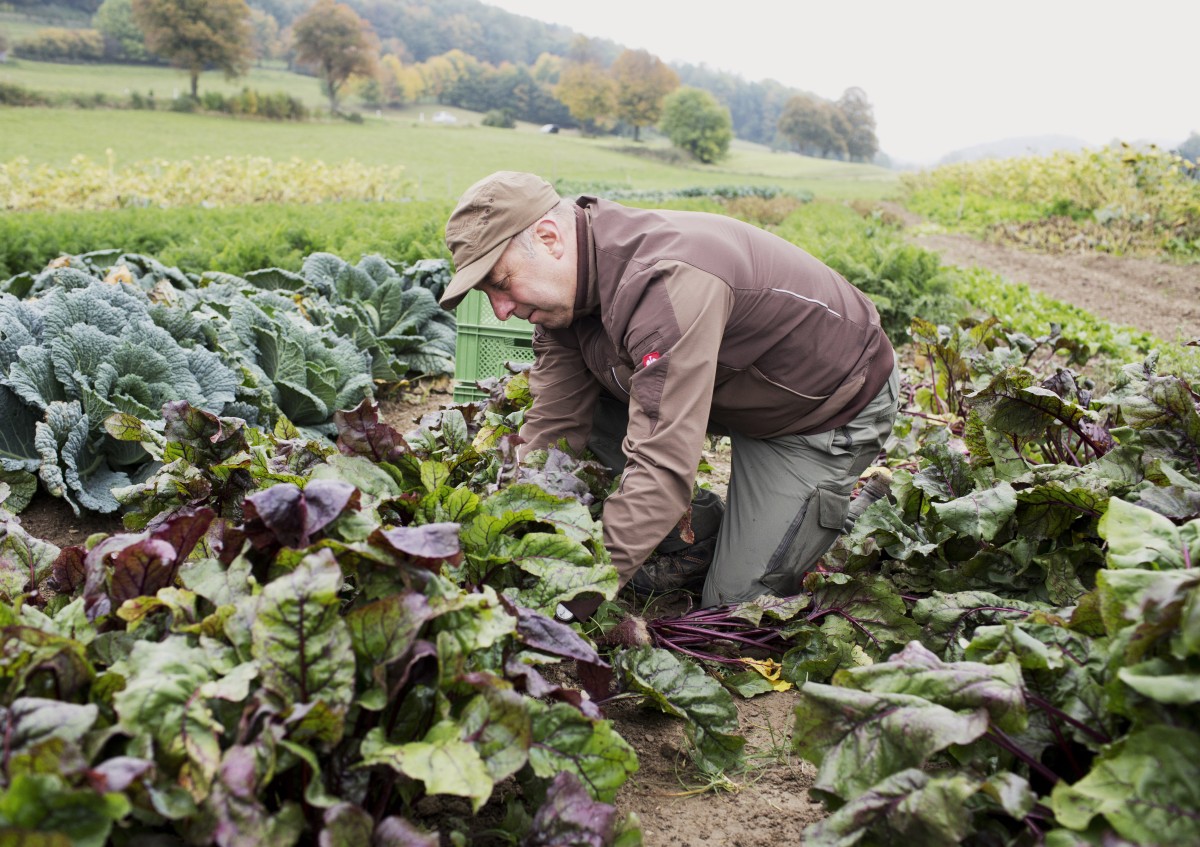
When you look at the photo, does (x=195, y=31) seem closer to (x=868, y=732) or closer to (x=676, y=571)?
(x=676, y=571)

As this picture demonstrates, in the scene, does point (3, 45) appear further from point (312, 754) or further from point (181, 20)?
point (312, 754)

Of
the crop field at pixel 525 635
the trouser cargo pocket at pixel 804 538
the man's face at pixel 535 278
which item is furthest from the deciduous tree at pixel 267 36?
the trouser cargo pocket at pixel 804 538

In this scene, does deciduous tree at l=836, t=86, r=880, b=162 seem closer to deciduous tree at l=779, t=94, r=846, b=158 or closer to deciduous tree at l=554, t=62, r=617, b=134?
deciduous tree at l=779, t=94, r=846, b=158

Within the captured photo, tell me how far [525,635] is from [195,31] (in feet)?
218

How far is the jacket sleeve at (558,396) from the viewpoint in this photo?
3230mm

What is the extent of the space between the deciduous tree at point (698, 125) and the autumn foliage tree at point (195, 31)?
37.3m

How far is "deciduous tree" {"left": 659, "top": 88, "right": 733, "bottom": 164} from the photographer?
76000mm

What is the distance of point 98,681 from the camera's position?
1.46m

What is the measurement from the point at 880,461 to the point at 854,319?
56.6 inches

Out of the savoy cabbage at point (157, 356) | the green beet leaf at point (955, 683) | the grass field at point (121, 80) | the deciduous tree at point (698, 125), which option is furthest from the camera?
the deciduous tree at point (698, 125)

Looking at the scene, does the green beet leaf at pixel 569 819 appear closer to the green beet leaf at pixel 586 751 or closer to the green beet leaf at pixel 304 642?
the green beet leaf at pixel 586 751

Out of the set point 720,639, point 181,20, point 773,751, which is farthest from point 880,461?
point 181,20

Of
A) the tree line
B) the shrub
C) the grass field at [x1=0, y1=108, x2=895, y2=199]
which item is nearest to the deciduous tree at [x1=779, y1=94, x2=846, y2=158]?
the tree line

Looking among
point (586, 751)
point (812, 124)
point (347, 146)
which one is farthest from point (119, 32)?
point (812, 124)
